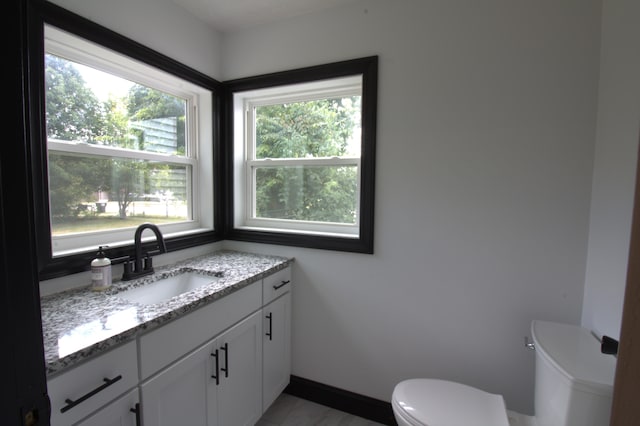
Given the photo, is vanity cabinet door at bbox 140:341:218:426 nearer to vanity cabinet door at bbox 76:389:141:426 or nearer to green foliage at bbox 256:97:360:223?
vanity cabinet door at bbox 76:389:141:426

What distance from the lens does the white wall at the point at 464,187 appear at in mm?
1379

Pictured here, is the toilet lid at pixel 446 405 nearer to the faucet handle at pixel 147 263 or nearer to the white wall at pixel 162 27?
the faucet handle at pixel 147 263

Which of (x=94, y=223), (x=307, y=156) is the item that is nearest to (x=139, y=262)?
(x=94, y=223)

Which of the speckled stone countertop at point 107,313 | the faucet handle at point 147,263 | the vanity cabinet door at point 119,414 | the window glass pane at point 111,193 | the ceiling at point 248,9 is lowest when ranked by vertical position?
the vanity cabinet door at point 119,414

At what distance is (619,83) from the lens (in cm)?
117

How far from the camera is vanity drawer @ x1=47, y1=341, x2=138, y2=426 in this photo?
817mm

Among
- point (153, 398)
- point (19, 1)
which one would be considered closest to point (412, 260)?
point (153, 398)

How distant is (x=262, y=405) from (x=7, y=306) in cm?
158

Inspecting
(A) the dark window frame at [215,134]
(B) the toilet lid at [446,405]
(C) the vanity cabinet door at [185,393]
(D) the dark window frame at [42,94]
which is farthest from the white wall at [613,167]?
(D) the dark window frame at [42,94]

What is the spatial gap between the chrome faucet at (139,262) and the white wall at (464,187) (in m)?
0.95

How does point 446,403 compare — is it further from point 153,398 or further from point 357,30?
point 357,30

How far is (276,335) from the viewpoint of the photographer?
6.01 feet

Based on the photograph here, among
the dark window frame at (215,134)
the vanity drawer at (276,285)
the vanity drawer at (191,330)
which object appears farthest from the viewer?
the vanity drawer at (276,285)

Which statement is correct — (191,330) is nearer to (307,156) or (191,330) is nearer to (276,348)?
(276,348)
